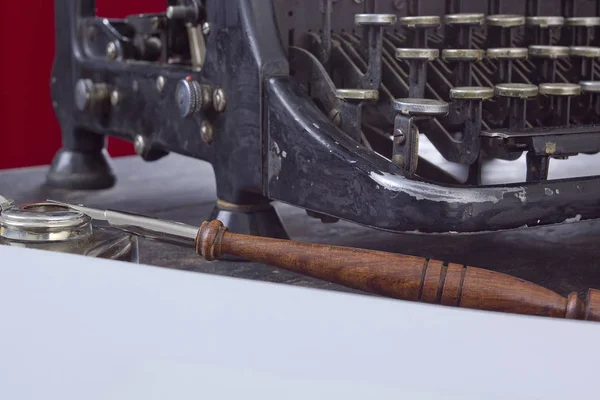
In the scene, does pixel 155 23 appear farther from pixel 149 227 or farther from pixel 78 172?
pixel 149 227

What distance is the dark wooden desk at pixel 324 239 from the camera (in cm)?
112

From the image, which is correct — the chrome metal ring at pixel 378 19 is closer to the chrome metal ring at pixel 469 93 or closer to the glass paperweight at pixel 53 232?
the chrome metal ring at pixel 469 93

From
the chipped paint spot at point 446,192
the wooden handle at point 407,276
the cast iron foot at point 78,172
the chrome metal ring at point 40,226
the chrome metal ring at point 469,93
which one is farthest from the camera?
the cast iron foot at point 78,172

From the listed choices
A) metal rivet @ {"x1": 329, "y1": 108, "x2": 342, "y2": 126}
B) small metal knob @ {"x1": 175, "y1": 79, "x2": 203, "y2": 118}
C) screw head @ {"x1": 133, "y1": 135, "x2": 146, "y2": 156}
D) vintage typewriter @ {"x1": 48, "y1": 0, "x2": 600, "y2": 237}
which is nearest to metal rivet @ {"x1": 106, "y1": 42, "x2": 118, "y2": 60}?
vintage typewriter @ {"x1": 48, "y1": 0, "x2": 600, "y2": 237}

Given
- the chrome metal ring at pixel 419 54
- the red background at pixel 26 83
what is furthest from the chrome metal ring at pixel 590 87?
the red background at pixel 26 83

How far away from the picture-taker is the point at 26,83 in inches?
84.3

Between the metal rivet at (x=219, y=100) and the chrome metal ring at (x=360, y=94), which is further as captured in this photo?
the metal rivet at (x=219, y=100)

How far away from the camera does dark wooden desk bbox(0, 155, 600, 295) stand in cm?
112

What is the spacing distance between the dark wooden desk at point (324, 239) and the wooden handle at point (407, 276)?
222 millimetres

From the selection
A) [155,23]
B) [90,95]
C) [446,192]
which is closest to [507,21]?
[446,192]

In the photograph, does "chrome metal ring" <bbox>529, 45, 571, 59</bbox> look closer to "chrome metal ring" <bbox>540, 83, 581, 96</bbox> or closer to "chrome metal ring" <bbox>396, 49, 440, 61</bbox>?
"chrome metal ring" <bbox>540, 83, 581, 96</bbox>

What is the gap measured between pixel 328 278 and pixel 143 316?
235 millimetres

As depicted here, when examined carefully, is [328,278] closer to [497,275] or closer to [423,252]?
[497,275]

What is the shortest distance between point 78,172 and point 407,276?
1.01 meters
